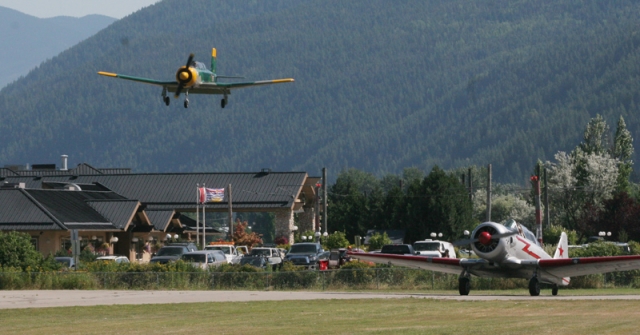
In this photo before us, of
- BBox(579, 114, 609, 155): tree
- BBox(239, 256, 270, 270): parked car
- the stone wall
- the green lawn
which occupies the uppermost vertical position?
BBox(579, 114, 609, 155): tree

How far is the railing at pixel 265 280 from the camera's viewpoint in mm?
40906

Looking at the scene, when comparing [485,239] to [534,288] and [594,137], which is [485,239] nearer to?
[534,288]

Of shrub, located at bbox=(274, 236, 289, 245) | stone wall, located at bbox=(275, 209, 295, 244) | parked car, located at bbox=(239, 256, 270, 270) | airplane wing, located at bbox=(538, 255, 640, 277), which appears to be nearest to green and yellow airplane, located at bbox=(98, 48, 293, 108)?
parked car, located at bbox=(239, 256, 270, 270)

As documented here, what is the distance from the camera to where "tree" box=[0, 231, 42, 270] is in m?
44.4

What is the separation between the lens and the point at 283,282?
134 ft

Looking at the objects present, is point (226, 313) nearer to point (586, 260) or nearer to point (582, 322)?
point (582, 322)

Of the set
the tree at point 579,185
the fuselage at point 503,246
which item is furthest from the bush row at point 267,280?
the tree at point 579,185

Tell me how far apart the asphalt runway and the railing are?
2.11 metres

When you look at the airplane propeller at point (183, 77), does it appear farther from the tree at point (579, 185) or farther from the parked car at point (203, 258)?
the tree at point (579, 185)

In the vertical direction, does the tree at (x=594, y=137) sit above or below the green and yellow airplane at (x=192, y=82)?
above

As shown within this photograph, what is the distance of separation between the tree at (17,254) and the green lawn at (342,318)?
15.3 m

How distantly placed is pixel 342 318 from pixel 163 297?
427 inches

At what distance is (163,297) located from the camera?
34875 millimetres

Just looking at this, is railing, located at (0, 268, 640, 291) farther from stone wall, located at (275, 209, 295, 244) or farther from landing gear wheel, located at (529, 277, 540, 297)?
stone wall, located at (275, 209, 295, 244)
